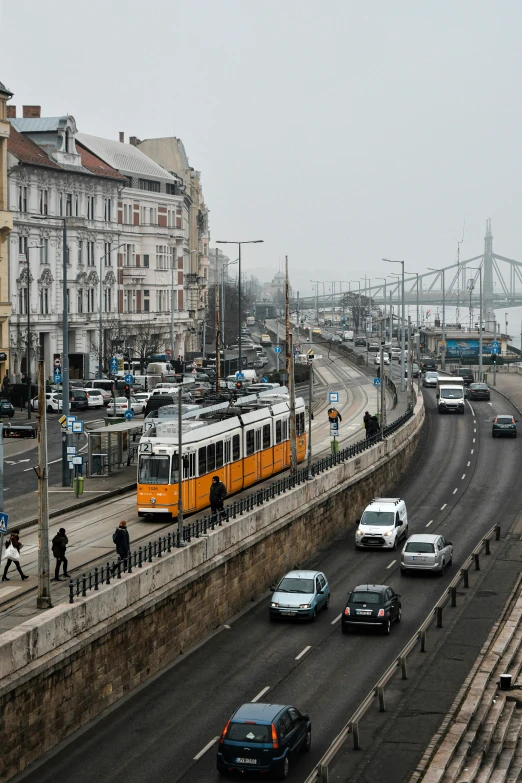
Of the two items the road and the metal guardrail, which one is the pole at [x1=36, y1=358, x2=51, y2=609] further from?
the metal guardrail

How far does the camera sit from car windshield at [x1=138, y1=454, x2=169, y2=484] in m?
40.0

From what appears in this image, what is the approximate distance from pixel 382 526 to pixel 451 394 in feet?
121

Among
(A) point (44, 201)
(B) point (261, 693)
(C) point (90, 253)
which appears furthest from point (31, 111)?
(B) point (261, 693)

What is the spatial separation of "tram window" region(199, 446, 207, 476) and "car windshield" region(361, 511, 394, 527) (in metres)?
11.0

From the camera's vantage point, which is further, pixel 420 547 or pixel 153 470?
pixel 420 547

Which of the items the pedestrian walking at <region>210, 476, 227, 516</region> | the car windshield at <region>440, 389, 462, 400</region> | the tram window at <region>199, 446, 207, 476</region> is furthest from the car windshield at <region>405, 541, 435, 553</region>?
the car windshield at <region>440, 389, 462, 400</region>

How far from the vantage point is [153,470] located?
132 feet

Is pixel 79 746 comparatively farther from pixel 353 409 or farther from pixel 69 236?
pixel 69 236

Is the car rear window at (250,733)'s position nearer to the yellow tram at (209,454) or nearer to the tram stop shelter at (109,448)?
the yellow tram at (209,454)

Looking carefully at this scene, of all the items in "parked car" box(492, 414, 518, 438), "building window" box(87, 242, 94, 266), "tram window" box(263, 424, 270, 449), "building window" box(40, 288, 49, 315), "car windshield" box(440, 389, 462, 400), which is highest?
"building window" box(87, 242, 94, 266)

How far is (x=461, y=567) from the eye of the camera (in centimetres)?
4753

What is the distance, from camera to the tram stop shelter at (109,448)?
1944 inches

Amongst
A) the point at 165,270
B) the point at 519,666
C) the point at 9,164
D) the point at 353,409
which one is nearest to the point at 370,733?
the point at 519,666

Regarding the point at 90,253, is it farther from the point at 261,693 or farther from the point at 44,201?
the point at 261,693
